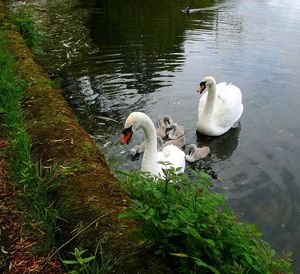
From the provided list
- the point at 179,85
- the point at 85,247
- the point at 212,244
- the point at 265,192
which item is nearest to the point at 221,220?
the point at 212,244

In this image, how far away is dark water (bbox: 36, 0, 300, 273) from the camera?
6805 mm

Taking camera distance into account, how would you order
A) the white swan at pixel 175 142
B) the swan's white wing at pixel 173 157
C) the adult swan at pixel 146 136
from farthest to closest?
the white swan at pixel 175 142
the swan's white wing at pixel 173 157
the adult swan at pixel 146 136

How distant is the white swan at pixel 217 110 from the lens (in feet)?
28.0

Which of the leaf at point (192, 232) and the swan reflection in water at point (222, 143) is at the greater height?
the leaf at point (192, 232)

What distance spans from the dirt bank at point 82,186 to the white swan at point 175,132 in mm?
2654

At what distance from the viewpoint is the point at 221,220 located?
282 centimetres

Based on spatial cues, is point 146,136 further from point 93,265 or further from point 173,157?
point 93,265

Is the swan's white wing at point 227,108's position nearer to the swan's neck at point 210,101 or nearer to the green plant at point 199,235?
the swan's neck at point 210,101

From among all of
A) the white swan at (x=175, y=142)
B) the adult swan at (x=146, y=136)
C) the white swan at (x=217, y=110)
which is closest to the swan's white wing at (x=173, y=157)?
the adult swan at (x=146, y=136)

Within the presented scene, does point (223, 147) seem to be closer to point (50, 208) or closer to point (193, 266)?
point (50, 208)

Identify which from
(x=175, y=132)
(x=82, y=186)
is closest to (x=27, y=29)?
(x=175, y=132)

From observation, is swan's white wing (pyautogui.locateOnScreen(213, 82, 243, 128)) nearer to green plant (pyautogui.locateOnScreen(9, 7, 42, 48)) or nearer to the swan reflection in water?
the swan reflection in water

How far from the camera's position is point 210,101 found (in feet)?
28.4

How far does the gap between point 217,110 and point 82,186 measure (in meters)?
5.72
